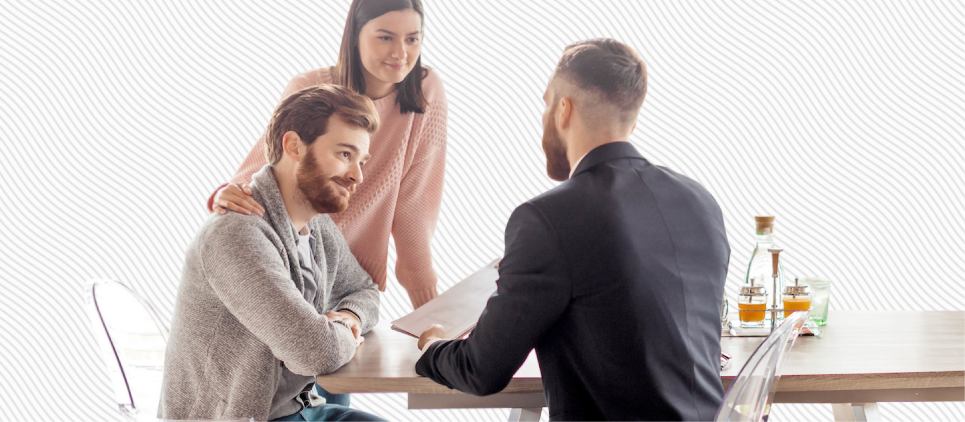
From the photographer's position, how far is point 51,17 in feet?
10.6

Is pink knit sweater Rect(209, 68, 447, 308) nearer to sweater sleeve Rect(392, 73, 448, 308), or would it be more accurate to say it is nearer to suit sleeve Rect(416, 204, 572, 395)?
sweater sleeve Rect(392, 73, 448, 308)

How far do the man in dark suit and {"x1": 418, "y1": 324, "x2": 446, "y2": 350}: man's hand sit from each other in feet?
0.67

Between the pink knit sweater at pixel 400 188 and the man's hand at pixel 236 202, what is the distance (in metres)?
0.45

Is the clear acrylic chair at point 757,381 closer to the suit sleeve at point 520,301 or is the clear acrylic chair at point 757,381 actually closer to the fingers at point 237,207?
the suit sleeve at point 520,301

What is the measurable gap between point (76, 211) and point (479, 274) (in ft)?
6.02

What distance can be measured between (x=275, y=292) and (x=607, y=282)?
54cm

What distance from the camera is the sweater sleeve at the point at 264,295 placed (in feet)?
5.24

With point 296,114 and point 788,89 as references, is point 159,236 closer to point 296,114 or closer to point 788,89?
point 296,114

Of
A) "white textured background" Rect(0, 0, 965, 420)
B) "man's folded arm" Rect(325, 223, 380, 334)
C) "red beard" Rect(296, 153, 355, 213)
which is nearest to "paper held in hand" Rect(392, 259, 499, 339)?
"man's folded arm" Rect(325, 223, 380, 334)

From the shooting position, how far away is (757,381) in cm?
145

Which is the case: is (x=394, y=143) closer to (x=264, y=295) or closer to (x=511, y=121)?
(x=264, y=295)

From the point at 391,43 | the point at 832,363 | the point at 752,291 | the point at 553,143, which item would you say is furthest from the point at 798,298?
the point at 391,43

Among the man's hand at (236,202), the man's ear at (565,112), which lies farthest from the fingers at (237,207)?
the man's ear at (565,112)

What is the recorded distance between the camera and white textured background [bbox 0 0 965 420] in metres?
3.13
